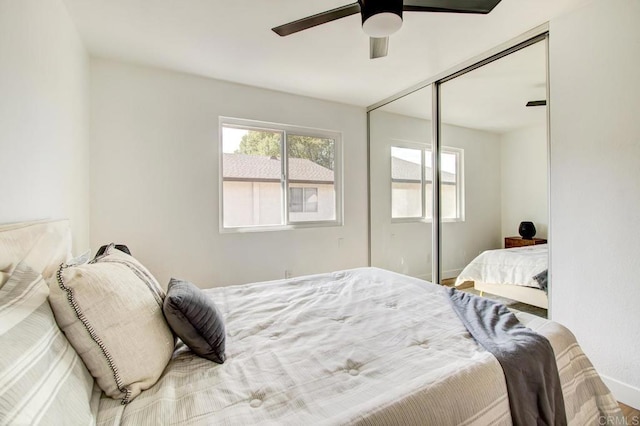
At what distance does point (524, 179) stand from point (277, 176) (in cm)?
242

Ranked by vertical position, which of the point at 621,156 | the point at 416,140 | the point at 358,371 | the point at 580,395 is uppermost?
the point at 416,140

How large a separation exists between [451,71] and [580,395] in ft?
8.91

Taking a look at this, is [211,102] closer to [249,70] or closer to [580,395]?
[249,70]

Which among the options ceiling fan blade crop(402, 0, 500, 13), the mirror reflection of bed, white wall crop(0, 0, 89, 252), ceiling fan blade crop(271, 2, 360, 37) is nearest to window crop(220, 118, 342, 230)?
white wall crop(0, 0, 89, 252)

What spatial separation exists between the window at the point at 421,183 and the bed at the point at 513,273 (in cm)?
52

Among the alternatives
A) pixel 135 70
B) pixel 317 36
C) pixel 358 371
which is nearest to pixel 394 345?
pixel 358 371

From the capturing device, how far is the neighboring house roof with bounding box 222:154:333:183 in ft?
10.5

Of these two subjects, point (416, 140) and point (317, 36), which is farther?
Answer: point (416, 140)

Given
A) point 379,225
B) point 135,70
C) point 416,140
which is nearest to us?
point 135,70

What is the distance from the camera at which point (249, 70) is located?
9.34ft

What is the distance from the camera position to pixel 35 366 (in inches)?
24.8

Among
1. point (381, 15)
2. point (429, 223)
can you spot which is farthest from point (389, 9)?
point (429, 223)

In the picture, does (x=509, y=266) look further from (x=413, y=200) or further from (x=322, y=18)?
(x=322, y=18)

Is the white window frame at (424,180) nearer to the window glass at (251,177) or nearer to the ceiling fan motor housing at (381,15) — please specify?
the window glass at (251,177)
